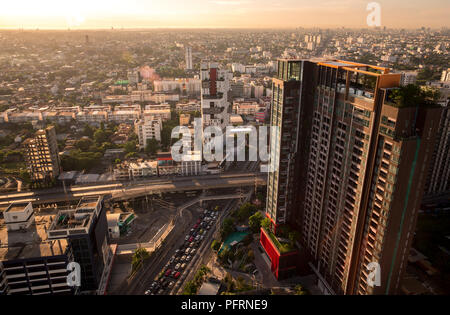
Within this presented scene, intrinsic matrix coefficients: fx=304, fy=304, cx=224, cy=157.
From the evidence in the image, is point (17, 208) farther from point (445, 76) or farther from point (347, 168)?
point (445, 76)

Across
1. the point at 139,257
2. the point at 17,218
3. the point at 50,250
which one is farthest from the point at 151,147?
the point at 50,250

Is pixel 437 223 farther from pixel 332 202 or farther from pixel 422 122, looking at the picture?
pixel 422 122

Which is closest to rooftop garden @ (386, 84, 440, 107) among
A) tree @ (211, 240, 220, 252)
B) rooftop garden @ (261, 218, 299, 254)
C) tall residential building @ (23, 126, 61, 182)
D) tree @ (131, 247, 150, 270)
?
rooftop garden @ (261, 218, 299, 254)

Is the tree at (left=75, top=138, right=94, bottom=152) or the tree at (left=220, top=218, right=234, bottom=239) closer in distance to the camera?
the tree at (left=220, top=218, right=234, bottom=239)

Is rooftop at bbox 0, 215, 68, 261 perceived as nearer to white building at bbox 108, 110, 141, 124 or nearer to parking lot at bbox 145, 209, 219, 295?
parking lot at bbox 145, 209, 219, 295

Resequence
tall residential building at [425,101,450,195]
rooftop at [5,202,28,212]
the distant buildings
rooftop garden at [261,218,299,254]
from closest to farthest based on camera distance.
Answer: the distant buildings
rooftop at [5,202,28,212]
rooftop garden at [261,218,299,254]
tall residential building at [425,101,450,195]
